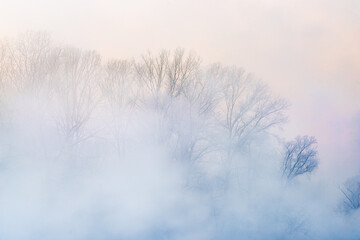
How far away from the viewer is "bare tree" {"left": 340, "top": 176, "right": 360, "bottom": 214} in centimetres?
1756

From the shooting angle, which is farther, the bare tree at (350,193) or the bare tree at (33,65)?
the bare tree at (350,193)

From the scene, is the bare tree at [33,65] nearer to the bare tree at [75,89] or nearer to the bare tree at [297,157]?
the bare tree at [75,89]

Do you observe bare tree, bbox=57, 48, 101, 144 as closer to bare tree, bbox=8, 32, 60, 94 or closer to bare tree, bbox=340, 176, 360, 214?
bare tree, bbox=8, 32, 60, 94

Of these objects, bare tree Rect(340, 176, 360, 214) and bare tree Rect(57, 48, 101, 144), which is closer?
bare tree Rect(57, 48, 101, 144)

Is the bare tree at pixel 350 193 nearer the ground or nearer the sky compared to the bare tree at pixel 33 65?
nearer the ground

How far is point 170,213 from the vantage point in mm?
13359

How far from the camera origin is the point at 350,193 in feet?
59.7

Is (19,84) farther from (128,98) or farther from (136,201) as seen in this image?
(136,201)

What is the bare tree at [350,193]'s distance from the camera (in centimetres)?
1756

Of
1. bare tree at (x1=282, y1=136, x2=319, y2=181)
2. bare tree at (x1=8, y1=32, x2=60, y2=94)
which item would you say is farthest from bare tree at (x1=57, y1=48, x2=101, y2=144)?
bare tree at (x1=282, y1=136, x2=319, y2=181)

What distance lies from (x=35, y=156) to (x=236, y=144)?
650cm

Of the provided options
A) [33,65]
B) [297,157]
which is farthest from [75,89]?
[297,157]

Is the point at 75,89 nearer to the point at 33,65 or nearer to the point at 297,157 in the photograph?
the point at 33,65

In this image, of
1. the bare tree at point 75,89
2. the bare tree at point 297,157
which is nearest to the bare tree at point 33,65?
the bare tree at point 75,89
